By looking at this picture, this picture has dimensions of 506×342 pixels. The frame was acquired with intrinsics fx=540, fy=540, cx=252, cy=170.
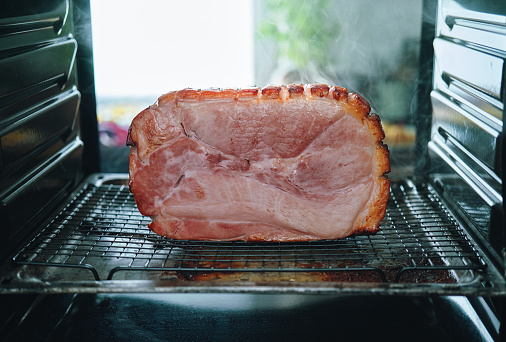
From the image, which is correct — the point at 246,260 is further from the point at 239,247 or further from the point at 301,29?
the point at 301,29

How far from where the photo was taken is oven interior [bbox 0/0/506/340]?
81.6 inches

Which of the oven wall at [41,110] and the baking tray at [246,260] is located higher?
the oven wall at [41,110]

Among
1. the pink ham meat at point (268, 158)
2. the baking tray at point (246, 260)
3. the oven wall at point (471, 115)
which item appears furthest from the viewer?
the pink ham meat at point (268, 158)

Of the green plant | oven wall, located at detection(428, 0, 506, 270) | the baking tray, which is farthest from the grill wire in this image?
the green plant

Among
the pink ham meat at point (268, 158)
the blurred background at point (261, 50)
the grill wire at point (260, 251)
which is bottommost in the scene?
the grill wire at point (260, 251)

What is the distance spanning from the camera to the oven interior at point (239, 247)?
207cm

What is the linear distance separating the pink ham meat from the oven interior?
174 millimetres

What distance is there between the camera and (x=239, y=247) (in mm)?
2557

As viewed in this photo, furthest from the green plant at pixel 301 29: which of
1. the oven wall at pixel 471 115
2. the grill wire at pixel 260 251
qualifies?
the grill wire at pixel 260 251

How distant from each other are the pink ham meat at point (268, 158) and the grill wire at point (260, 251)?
5.3 inches

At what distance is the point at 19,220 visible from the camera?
7.90 ft

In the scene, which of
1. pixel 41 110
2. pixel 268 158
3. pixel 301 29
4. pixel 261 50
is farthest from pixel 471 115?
pixel 41 110

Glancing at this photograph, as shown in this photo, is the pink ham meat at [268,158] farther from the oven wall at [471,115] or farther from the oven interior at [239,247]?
the oven wall at [471,115]

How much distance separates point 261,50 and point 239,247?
1327mm
